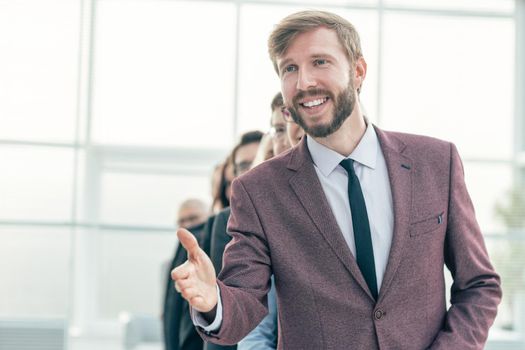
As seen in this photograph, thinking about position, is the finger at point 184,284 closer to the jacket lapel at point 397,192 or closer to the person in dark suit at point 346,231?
the person in dark suit at point 346,231

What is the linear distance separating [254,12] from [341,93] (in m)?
7.29

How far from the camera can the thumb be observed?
2016 millimetres

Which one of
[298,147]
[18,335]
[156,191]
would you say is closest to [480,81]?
[156,191]

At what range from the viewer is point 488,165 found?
32.1 feet

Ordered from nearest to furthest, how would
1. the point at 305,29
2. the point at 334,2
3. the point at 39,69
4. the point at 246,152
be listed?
the point at 305,29, the point at 246,152, the point at 39,69, the point at 334,2

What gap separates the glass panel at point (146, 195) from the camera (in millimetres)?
9539

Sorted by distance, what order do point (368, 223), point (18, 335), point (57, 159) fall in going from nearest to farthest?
point (368, 223), point (18, 335), point (57, 159)

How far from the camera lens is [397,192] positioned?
237cm

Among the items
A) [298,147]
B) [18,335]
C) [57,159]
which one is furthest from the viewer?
[57,159]

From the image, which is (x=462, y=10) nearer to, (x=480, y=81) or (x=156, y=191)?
(x=480, y=81)

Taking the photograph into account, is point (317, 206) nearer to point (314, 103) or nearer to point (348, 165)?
point (348, 165)

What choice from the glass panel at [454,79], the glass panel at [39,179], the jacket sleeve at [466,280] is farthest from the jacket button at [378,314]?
the glass panel at [454,79]

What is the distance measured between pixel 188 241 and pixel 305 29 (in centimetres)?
64

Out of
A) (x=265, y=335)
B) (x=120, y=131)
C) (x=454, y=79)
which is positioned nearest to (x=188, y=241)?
(x=265, y=335)
